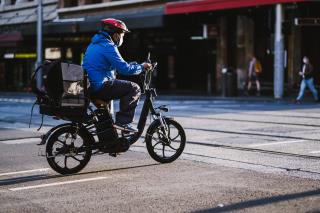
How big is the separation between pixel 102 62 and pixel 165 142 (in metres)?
1.41

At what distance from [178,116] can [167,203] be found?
11.0 m

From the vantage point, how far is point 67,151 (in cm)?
773

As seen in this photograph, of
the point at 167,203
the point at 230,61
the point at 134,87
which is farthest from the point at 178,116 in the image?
the point at 230,61

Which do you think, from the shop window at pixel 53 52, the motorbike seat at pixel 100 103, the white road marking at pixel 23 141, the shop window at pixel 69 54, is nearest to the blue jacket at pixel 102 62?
the motorbike seat at pixel 100 103

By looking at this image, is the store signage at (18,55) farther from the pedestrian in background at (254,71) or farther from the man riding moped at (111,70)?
the man riding moped at (111,70)

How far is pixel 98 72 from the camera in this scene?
7949 millimetres

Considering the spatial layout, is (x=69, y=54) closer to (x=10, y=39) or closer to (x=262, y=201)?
(x=10, y=39)

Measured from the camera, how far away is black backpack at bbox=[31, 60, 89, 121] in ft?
24.6

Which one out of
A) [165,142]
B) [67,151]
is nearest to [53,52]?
[165,142]

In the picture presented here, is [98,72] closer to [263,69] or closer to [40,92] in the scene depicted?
[40,92]

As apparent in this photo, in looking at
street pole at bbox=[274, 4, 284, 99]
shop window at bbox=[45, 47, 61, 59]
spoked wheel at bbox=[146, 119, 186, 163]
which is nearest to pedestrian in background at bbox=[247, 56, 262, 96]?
street pole at bbox=[274, 4, 284, 99]

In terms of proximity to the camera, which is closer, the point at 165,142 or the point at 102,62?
the point at 102,62

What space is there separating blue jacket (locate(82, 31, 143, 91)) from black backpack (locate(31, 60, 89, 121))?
9.0 inches

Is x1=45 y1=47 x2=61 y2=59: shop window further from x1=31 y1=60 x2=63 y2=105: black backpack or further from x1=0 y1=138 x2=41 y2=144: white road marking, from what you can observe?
x1=31 y1=60 x2=63 y2=105: black backpack
